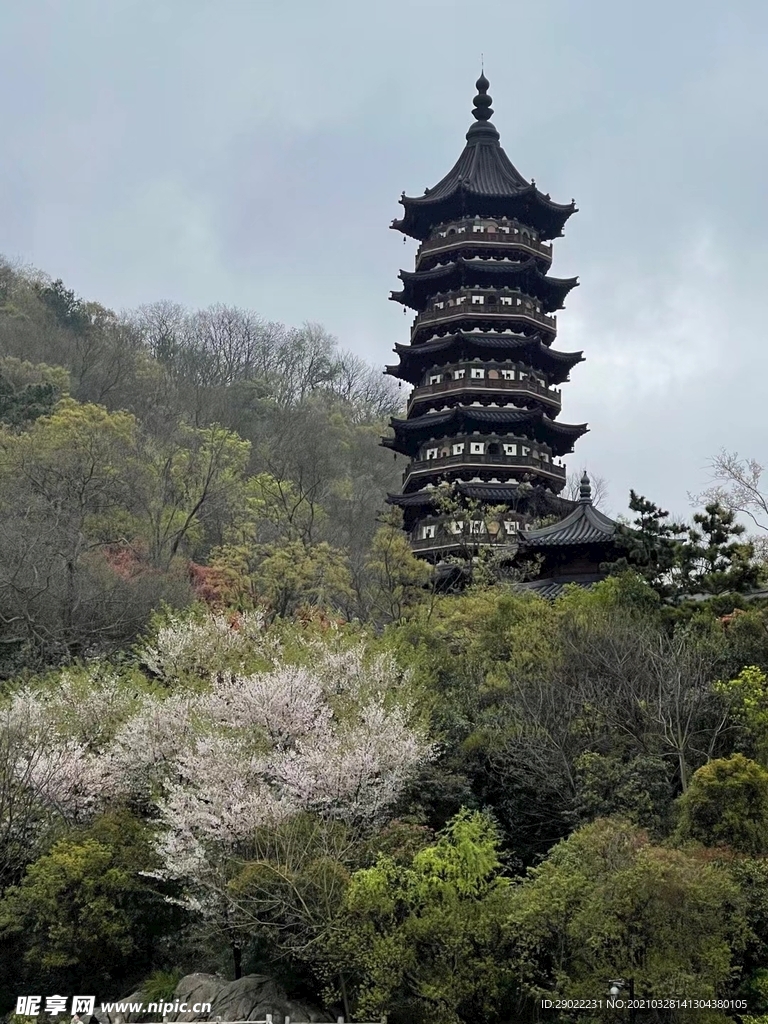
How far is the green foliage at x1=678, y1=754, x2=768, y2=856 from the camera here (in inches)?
553

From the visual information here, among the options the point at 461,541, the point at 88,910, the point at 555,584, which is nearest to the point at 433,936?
the point at 88,910

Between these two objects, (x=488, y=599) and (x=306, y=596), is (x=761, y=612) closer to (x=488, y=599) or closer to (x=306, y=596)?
(x=488, y=599)

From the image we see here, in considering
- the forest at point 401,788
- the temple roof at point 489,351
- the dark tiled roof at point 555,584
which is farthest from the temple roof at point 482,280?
the forest at point 401,788

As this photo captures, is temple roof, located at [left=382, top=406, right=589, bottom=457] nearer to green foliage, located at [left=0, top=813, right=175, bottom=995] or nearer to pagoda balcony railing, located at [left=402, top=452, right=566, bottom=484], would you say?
pagoda balcony railing, located at [left=402, top=452, right=566, bottom=484]

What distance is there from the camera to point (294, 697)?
1861 centimetres

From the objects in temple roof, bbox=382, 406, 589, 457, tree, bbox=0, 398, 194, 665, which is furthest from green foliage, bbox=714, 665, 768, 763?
temple roof, bbox=382, 406, 589, 457

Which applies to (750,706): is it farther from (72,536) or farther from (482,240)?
(482,240)

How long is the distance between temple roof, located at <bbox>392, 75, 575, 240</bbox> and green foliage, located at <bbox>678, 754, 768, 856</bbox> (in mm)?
30976

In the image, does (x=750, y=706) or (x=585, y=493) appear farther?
(x=585, y=493)

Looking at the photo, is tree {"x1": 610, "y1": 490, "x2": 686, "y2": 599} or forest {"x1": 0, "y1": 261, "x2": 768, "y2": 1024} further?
tree {"x1": 610, "y1": 490, "x2": 686, "y2": 599}

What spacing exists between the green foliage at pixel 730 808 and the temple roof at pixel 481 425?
77.7 ft

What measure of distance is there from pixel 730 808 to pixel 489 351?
26.7 m

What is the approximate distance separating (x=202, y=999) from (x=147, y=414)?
35926mm

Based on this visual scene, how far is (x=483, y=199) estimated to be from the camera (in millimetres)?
41344
